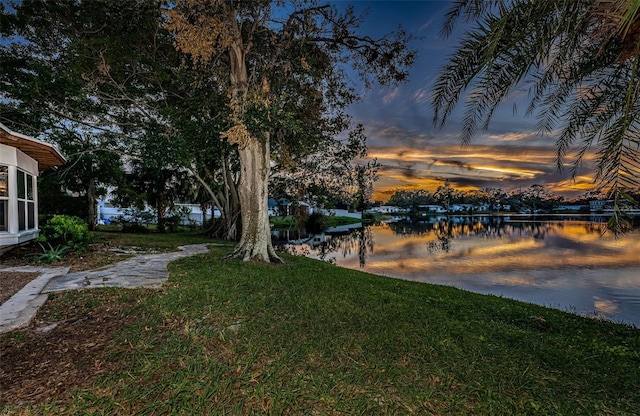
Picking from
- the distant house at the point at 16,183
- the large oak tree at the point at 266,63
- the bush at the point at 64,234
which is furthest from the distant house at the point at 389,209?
the distant house at the point at 16,183

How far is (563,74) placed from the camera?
5.11 meters

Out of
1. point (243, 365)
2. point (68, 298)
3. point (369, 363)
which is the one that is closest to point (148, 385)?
point (243, 365)

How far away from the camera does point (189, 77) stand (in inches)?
403

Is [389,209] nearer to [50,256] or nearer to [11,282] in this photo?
[50,256]

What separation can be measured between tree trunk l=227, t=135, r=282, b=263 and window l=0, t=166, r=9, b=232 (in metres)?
5.78

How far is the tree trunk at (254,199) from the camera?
8875 millimetres

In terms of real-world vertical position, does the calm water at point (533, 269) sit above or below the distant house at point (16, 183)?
below

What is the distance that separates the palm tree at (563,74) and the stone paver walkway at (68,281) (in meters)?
6.29

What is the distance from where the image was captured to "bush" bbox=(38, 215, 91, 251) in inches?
361

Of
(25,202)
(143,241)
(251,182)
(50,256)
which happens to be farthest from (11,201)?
(251,182)

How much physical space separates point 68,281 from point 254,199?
4451 millimetres

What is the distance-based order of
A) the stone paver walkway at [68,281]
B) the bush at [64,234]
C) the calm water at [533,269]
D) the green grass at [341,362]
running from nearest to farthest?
1. the green grass at [341,362]
2. the stone paver walkway at [68,281]
3. the bush at [64,234]
4. the calm water at [533,269]

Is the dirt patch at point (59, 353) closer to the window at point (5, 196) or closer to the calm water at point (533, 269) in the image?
the window at point (5, 196)

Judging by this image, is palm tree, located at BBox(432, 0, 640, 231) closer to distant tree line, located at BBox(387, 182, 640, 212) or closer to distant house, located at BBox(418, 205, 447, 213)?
distant tree line, located at BBox(387, 182, 640, 212)
